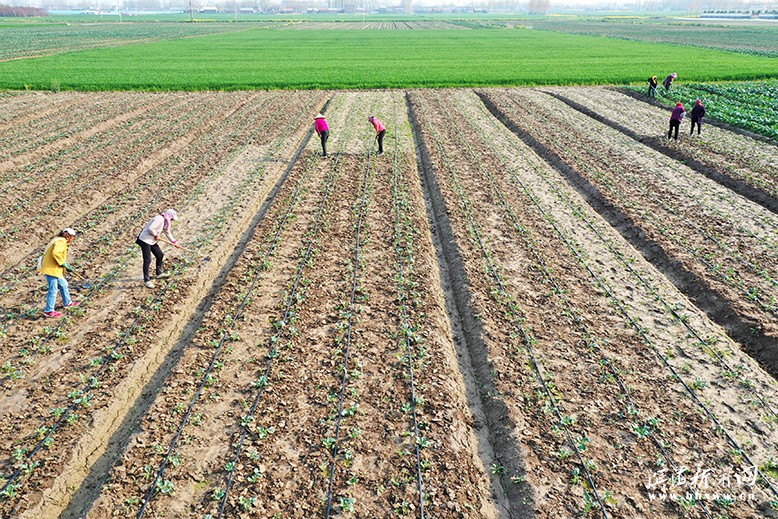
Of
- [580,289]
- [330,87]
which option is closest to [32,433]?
[580,289]

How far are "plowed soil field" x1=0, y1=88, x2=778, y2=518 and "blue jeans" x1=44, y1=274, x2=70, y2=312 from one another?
36 centimetres

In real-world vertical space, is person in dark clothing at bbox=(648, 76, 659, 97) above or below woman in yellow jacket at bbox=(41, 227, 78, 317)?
above

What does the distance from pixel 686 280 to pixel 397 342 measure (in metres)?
7.03

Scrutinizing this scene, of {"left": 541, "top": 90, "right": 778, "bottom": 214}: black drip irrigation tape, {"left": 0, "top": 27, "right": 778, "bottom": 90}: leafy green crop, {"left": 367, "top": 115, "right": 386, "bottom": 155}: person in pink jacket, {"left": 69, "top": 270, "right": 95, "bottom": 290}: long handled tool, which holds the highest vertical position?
{"left": 0, "top": 27, "right": 778, "bottom": 90}: leafy green crop

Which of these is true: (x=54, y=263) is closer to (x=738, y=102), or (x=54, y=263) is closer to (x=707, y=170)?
(x=707, y=170)

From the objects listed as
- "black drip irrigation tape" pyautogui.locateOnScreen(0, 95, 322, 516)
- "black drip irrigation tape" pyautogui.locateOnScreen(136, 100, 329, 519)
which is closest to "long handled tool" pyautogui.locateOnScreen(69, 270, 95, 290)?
"black drip irrigation tape" pyautogui.locateOnScreen(0, 95, 322, 516)

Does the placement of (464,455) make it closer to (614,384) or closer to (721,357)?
(614,384)

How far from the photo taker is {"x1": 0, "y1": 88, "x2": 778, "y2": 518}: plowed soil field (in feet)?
21.7

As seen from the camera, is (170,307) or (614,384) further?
(170,307)

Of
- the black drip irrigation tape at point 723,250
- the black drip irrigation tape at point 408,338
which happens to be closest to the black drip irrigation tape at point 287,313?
the black drip irrigation tape at point 408,338

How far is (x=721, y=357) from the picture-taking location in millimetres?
8922

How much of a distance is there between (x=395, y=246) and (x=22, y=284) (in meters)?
8.53

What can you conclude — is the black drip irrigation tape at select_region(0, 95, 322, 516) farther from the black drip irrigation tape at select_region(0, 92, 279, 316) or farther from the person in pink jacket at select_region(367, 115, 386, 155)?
the person in pink jacket at select_region(367, 115, 386, 155)

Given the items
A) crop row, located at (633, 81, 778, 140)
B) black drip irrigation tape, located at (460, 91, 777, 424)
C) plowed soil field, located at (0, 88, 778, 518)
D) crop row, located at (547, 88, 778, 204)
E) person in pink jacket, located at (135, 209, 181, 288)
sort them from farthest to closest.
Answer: crop row, located at (633, 81, 778, 140)
crop row, located at (547, 88, 778, 204)
person in pink jacket, located at (135, 209, 181, 288)
black drip irrigation tape, located at (460, 91, 777, 424)
plowed soil field, located at (0, 88, 778, 518)
